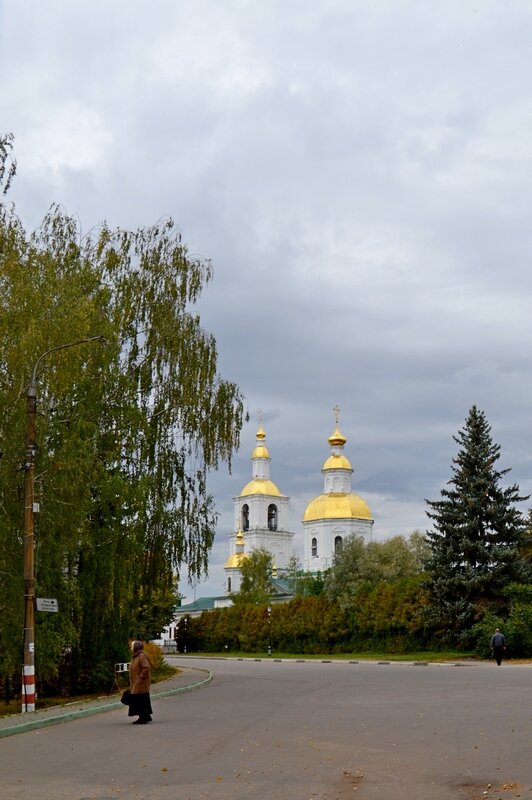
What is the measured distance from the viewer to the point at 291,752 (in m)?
13.1

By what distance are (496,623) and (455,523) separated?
19.4ft

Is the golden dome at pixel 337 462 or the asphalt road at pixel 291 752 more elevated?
the golden dome at pixel 337 462

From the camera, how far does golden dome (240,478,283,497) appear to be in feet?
445

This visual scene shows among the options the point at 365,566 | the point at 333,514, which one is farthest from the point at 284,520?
the point at 365,566

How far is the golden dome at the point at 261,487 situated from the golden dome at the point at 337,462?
44.9 feet

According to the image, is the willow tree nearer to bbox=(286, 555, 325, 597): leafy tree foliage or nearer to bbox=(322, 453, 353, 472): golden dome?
bbox=(286, 555, 325, 597): leafy tree foliage

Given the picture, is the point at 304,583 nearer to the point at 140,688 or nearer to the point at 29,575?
the point at 29,575

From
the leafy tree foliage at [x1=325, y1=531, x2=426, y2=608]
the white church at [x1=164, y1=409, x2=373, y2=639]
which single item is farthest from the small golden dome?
the leafy tree foliage at [x1=325, y1=531, x2=426, y2=608]

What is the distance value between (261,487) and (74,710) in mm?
114790

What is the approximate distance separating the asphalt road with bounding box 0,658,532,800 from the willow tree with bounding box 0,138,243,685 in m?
4.41

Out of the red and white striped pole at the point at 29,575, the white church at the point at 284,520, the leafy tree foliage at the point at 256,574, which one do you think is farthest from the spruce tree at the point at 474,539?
the white church at the point at 284,520

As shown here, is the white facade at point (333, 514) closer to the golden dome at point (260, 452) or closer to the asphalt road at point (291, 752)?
the golden dome at point (260, 452)

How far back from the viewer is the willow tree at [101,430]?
2278 centimetres

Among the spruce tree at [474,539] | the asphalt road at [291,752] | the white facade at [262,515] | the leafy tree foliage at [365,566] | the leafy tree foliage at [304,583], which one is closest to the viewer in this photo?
the asphalt road at [291,752]
